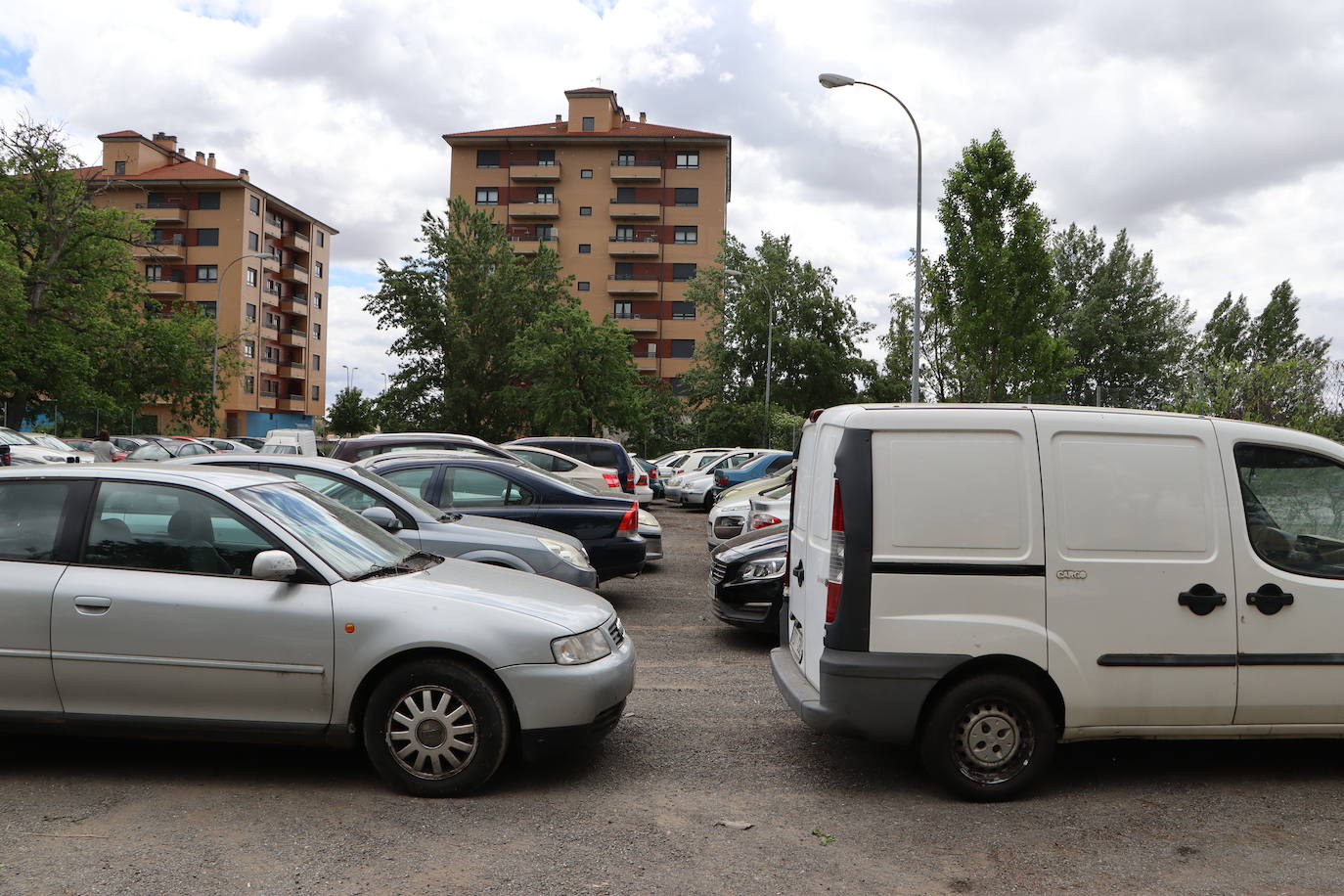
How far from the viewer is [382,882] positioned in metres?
3.82

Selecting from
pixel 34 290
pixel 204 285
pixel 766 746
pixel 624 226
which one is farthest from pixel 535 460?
pixel 204 285

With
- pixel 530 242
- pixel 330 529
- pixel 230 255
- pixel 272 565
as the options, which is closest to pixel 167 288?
pixel 230 255

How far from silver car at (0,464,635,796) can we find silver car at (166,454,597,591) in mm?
3063

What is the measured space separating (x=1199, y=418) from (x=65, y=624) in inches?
208

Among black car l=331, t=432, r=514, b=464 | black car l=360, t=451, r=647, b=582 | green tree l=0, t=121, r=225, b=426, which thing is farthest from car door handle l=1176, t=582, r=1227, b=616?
green tree l=0, t=121, r=225, b=426

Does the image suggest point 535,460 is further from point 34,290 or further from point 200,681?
point 34,290

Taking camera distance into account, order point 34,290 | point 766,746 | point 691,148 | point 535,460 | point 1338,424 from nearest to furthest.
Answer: point 766,746
point 1338,424
point 535,460
point 34,290
point 691,148

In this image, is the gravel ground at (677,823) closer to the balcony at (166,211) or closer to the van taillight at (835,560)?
the van taillight at (835,560)

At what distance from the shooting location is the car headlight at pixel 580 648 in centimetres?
478

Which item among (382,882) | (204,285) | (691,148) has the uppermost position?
(691,148)

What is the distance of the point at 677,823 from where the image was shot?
452 centimetres

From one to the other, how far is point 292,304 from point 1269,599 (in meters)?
84.9

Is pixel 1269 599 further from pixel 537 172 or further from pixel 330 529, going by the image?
pixel 537 172

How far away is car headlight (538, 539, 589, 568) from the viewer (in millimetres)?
8211
